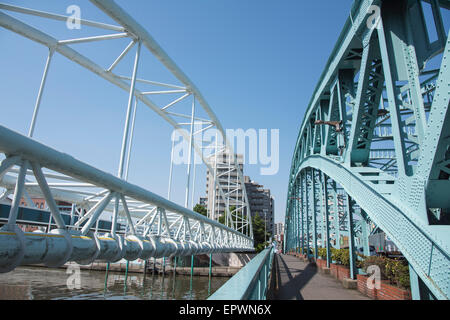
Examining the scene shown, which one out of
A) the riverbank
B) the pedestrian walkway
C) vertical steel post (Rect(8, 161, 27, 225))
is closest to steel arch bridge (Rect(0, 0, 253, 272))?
vertical steel post (Rect(8, 161, 27, 225))

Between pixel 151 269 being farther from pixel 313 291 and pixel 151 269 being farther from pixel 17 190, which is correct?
pixel 17 190

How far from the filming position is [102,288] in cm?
2559

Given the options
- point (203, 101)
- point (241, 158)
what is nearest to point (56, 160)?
point (203, 101)

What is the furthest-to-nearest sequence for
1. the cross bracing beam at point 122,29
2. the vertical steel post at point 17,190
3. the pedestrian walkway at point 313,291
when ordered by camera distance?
the cross bracing beam at point 122,29 < the pedestrian walkway at point 313,291 < the vertical steel post at point 17,190

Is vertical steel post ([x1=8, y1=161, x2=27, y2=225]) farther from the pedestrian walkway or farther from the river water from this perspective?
the river water

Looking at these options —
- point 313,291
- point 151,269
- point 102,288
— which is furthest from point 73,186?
point 151,269

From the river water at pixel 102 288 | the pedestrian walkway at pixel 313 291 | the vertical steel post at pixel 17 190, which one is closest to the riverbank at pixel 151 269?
the river water at pixel 102 288

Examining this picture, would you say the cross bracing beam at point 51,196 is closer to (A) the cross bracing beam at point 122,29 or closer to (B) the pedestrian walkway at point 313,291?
(B) the pedestrian walkway at point 313,291

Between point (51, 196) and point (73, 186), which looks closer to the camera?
point (51, 196)

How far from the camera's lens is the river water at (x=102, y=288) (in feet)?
70.6

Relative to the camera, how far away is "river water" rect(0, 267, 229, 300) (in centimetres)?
2153

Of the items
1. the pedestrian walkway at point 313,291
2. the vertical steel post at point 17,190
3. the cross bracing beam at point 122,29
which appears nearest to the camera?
the vertical steel post at point 17,190

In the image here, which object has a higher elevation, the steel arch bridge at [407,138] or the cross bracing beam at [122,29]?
the cross bracing beam at [122,29]

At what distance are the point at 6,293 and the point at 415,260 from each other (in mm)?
26847
